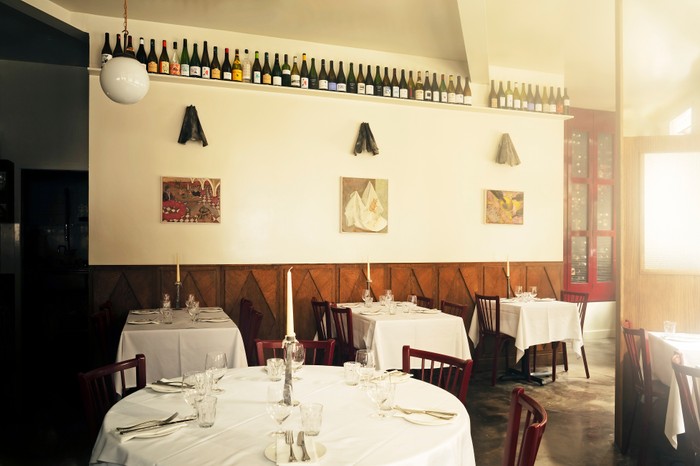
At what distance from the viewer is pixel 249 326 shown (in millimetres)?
4848

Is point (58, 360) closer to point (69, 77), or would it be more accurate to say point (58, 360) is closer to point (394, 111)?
point (69, 77)

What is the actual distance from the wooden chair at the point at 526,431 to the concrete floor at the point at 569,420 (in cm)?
195

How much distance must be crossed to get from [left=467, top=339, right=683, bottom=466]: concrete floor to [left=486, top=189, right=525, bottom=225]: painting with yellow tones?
77.5 inches

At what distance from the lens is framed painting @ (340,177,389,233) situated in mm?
A: 6344

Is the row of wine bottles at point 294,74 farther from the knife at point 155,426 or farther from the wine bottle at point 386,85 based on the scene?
the knife at point 155,426

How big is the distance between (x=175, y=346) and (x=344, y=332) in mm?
1676

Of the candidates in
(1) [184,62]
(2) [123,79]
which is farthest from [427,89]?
(2) [123,79]

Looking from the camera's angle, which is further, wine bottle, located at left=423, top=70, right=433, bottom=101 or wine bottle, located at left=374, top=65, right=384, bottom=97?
wine bottle, located at left=423, top=70, right=433, bottom=101

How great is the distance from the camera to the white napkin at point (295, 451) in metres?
1.61

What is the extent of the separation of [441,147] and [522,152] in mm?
1259

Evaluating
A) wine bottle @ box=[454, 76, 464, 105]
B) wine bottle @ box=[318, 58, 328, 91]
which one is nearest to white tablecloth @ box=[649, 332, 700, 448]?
wine bottle @ box=[454, 76, 464, 105]

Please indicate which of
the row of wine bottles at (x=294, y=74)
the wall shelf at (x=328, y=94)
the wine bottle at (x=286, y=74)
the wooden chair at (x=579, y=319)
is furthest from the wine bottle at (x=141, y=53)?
the wooden chair at (x=579, y=319)

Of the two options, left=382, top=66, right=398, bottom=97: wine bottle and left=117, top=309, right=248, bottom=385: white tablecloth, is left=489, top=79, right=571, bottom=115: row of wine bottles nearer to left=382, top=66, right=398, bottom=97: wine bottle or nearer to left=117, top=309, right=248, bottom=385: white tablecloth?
left=382, top=66, right=398, bottom=97: wine bottle

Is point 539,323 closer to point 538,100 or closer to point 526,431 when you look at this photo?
point 538,100
